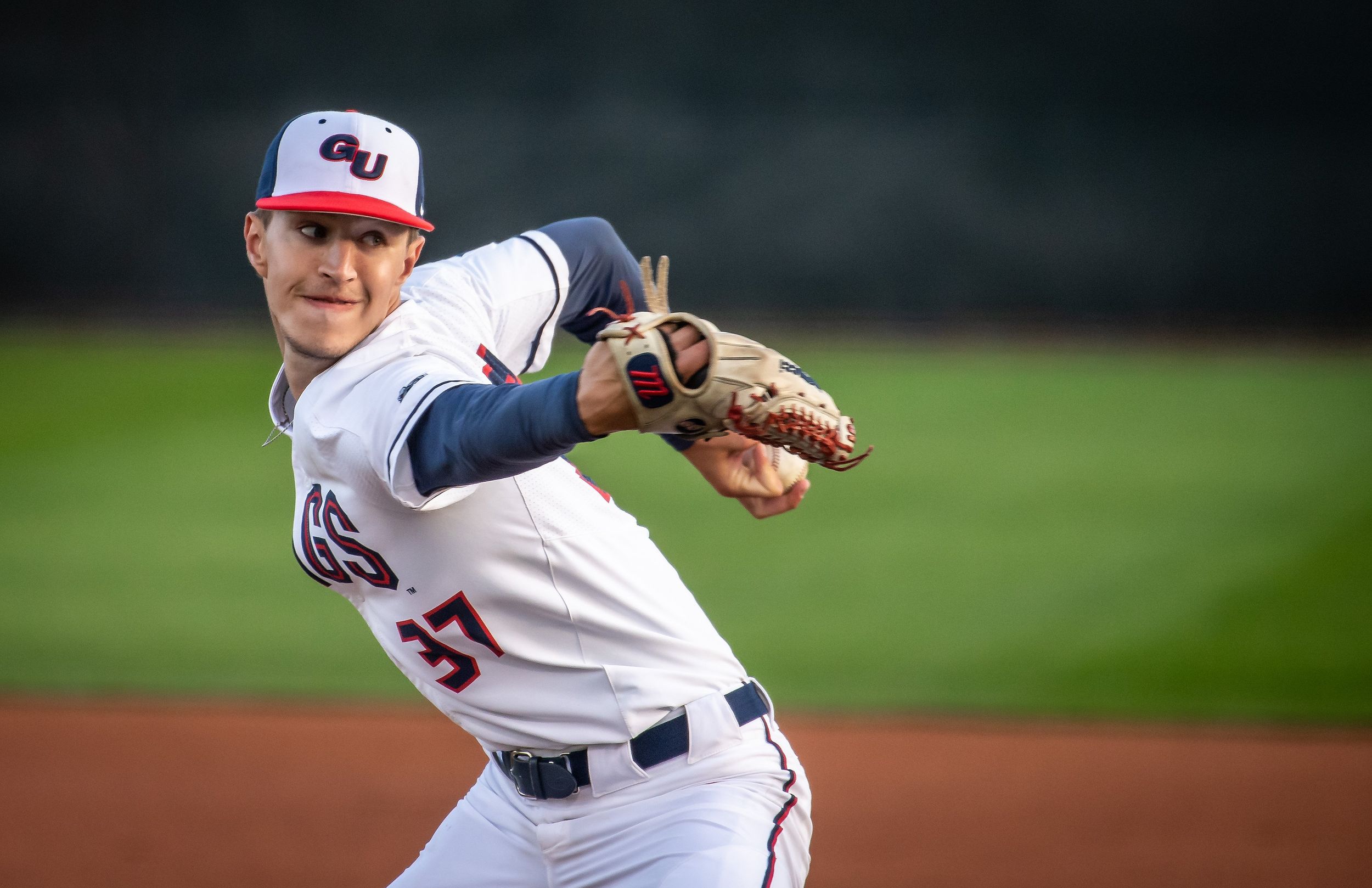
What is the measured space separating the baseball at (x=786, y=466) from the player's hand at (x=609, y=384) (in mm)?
831

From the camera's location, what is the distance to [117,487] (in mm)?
9094

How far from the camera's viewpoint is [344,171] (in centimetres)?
197

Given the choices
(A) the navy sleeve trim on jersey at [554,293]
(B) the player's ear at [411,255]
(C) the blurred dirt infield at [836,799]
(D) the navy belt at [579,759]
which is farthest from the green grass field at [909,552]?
(B) the player's ear at [411,255]

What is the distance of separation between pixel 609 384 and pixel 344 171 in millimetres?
737

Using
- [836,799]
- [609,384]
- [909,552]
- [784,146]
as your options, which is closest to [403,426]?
[609,384]

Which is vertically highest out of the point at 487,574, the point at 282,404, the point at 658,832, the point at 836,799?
the point at 282,404

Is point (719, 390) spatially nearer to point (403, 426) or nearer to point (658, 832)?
point (403, 426)

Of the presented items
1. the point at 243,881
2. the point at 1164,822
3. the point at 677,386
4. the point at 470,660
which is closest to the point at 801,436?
the point at 677,386

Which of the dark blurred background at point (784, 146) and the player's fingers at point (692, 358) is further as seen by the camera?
the dark blurred background at point (784, 146)

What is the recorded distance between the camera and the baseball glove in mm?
1491

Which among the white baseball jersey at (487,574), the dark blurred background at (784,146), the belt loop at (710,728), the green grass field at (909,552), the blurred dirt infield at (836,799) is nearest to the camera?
the white baseball jersey at (487,574)

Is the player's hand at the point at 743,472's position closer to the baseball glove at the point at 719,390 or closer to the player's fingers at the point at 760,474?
the player's fingers at the point at 760,474

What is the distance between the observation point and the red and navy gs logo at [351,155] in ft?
6.49

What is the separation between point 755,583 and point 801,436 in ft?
18.9
